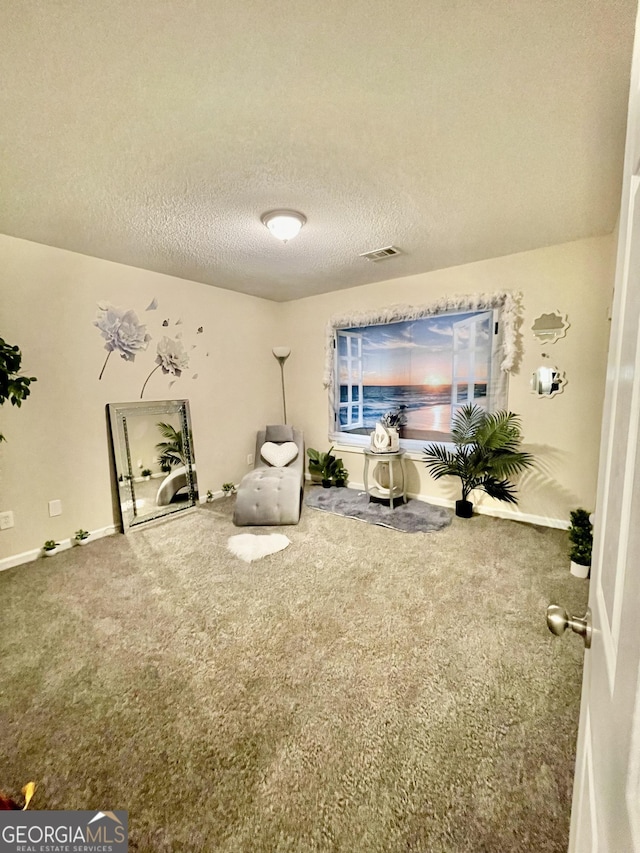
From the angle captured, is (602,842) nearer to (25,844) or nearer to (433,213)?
(25,844)

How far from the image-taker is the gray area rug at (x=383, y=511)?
321 cm

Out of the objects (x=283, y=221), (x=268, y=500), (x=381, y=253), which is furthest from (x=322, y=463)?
(x=283, y=221)

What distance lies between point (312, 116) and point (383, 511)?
303cm

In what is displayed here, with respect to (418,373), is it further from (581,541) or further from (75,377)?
(75,377)

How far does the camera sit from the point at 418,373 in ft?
12.7

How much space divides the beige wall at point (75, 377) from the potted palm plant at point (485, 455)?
103 inches

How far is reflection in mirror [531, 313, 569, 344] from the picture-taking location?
2963 millimetres

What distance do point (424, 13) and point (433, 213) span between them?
52.0 inches

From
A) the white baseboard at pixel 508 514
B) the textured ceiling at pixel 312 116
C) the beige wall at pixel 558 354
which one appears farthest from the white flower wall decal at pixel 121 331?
the white baseboard at pixel 508 514

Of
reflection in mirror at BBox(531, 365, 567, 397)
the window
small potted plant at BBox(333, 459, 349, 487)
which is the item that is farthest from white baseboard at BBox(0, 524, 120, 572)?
reflection in mirror at BBox(531, 365, 567, 397)

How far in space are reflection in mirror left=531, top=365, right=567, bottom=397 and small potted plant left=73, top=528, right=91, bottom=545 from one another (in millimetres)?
4030

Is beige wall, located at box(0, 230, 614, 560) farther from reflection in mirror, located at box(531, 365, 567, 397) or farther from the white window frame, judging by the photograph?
the white window frame

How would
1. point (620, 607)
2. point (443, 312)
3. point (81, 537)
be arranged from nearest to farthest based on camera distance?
1. point (620, 607)
2. point (81, 537)
3. point (443, 312)

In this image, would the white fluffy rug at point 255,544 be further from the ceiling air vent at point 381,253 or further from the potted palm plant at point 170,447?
the ceiling air vent at point 381,253
